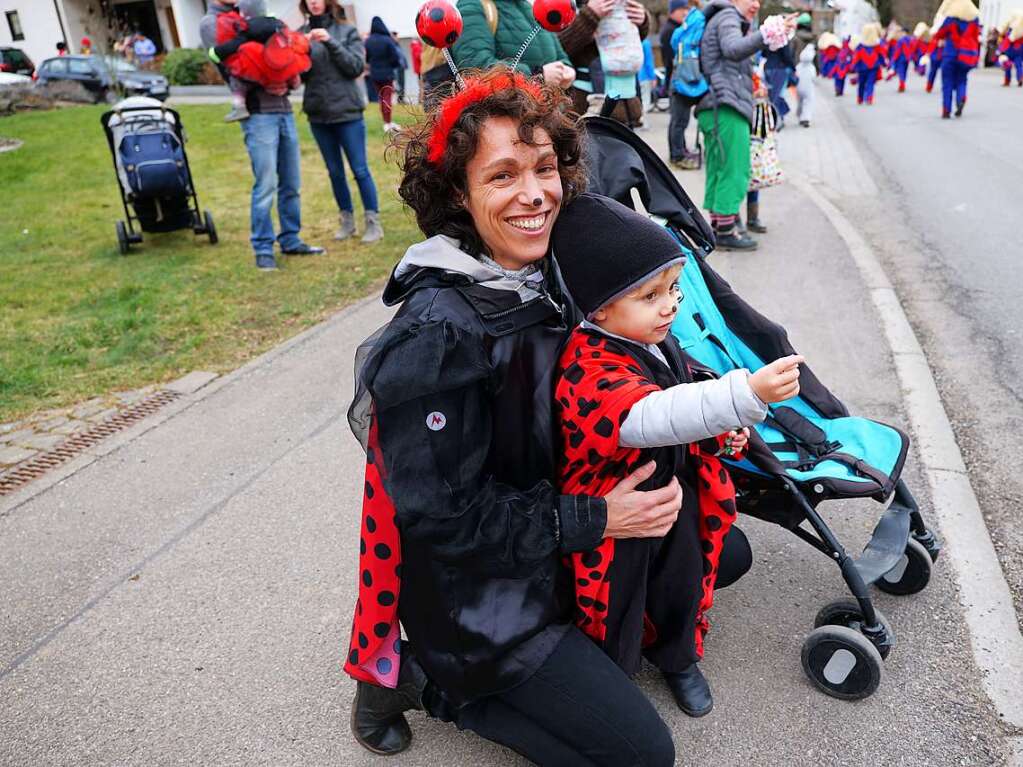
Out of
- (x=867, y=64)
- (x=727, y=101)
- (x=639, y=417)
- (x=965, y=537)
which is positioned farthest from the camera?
(x=867, y=64)

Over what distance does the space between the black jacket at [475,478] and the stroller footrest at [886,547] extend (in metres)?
0.98

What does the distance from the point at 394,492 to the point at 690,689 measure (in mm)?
1135

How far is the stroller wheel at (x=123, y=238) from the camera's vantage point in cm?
773

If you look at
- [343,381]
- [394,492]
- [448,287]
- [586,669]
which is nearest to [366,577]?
[394,492]

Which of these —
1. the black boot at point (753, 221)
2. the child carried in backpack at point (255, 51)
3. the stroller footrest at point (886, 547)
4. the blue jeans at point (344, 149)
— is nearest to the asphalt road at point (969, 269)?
the stroller footrest at point (886, 547)

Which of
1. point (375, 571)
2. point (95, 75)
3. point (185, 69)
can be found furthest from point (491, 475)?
point (185, 69)

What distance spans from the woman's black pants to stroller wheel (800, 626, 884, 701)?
599mm

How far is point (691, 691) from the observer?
2.38m

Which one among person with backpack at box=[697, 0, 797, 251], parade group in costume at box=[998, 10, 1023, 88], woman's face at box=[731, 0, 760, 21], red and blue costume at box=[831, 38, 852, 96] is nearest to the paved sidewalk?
person with backpack at box=[697, 0, 797, 251]

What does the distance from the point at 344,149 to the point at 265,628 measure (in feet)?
17.5

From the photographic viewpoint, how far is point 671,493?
2006 millimetres

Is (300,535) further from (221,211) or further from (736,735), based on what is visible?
(221,211)

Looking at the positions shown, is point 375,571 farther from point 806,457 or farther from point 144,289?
point 144,289

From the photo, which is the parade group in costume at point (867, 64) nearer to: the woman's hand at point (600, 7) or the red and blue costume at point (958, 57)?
the red and blue costume at point (958, 57)
